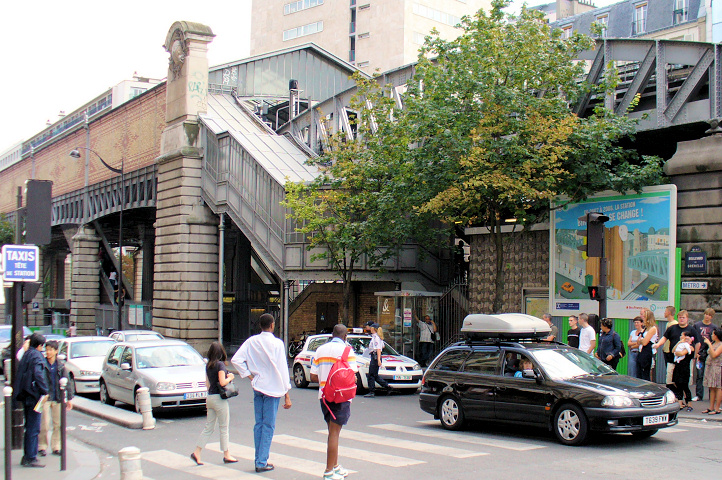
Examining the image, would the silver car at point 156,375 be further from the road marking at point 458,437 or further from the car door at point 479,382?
the car door at point 479,382

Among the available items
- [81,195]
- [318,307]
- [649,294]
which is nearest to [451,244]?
[318,307]

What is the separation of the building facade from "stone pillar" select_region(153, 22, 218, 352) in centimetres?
4411

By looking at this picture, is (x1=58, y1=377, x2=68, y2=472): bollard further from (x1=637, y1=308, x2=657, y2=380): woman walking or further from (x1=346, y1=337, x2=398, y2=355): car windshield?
(x1=637, y1=308, x2=657, y2=380): woman walking

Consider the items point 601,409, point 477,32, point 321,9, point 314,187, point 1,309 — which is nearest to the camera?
point 601,409

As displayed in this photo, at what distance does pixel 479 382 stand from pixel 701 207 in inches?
351

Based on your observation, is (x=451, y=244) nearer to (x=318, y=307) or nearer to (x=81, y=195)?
(x=318, y=307)

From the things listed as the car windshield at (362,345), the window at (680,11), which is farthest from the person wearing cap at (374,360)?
the window at (680,11)

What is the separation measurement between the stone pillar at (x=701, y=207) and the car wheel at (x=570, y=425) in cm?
800

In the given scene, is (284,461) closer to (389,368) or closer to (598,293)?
(598,293)

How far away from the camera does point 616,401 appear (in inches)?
412

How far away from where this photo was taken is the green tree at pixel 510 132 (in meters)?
18.8

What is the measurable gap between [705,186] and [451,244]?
11841 millimetres

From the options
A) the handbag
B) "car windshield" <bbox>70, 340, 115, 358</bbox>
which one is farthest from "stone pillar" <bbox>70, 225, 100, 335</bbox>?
the handbag

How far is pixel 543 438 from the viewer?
11641 millimetres
